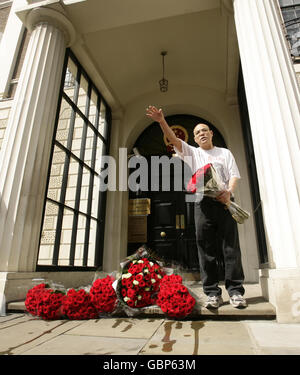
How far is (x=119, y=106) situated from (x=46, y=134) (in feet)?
10.4

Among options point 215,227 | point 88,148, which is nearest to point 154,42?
point 88,148

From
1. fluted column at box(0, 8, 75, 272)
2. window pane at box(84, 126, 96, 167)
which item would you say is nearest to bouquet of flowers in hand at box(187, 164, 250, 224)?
fluted column at box(0, 8, 75, 272)

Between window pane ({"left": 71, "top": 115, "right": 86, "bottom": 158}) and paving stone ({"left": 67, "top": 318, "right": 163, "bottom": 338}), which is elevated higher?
window pane ({"left": 71, "top": 115, "right": 86, "bottom": 158})

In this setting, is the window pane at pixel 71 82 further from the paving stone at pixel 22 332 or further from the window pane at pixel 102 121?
the paving stone at pixel 22 332

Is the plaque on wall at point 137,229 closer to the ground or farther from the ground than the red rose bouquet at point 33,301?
farther from the ground

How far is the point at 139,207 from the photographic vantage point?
19.6 feet

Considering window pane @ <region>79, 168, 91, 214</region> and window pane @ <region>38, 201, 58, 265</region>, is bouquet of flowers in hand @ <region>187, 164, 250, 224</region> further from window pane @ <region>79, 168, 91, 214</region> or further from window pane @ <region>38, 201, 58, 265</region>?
window pane @ <region>38, 201, 58, 265</region>

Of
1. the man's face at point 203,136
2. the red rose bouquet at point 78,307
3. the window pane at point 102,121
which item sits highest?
the window pane at point 102,121

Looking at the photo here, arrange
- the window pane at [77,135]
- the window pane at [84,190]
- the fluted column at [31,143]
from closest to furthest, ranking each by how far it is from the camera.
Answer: the fluted column at [31,143] → the window pane at [77,135] → the window pane at [84,190]

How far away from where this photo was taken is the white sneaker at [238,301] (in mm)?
2143

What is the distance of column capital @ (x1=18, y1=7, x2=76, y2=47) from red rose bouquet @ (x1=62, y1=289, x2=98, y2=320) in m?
4.23

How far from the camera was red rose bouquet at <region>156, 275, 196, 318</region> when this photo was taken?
2.05m

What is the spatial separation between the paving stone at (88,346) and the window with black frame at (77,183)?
2.81 meters

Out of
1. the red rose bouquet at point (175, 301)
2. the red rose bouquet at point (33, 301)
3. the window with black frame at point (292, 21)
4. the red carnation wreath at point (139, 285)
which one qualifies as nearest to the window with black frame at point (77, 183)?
the red rose bouquet at point (33, 301)
